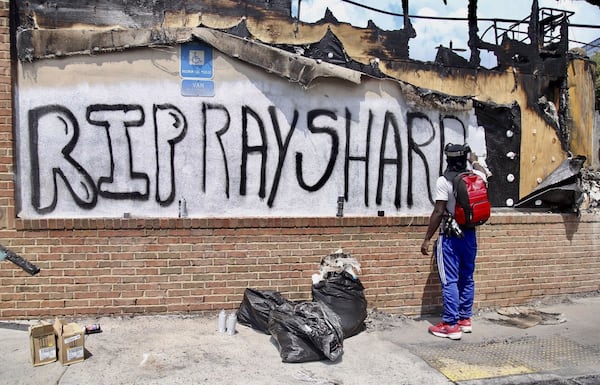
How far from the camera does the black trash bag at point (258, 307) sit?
15.1 ft

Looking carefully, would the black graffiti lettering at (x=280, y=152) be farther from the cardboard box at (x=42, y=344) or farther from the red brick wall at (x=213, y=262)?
the cardboard box at (x=42, y=344)

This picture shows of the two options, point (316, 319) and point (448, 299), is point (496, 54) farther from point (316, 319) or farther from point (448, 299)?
point (316, 319)

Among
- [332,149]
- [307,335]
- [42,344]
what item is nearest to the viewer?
[42,344]

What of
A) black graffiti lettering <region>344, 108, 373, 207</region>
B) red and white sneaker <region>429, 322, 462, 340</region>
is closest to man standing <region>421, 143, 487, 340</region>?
red and white sneaker <region>429, 322, 462, 340</region>

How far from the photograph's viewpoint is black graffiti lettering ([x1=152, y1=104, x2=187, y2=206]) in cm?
485

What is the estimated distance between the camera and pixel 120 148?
189 inches

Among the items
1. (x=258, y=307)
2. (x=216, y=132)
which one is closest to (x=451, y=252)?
(x=258, y=307)

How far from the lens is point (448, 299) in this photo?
15.8 feet

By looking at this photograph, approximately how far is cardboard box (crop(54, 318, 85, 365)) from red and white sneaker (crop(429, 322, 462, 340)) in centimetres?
319

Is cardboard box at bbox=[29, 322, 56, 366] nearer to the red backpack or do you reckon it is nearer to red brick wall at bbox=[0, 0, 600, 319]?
red brick wall at bbox=[0, 0, 600, 319]

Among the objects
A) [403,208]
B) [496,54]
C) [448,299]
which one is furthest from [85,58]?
[496,54]

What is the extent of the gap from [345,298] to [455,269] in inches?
44.7

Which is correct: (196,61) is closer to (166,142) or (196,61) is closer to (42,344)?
(166,142)

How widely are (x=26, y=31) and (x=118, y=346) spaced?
3020 mm
